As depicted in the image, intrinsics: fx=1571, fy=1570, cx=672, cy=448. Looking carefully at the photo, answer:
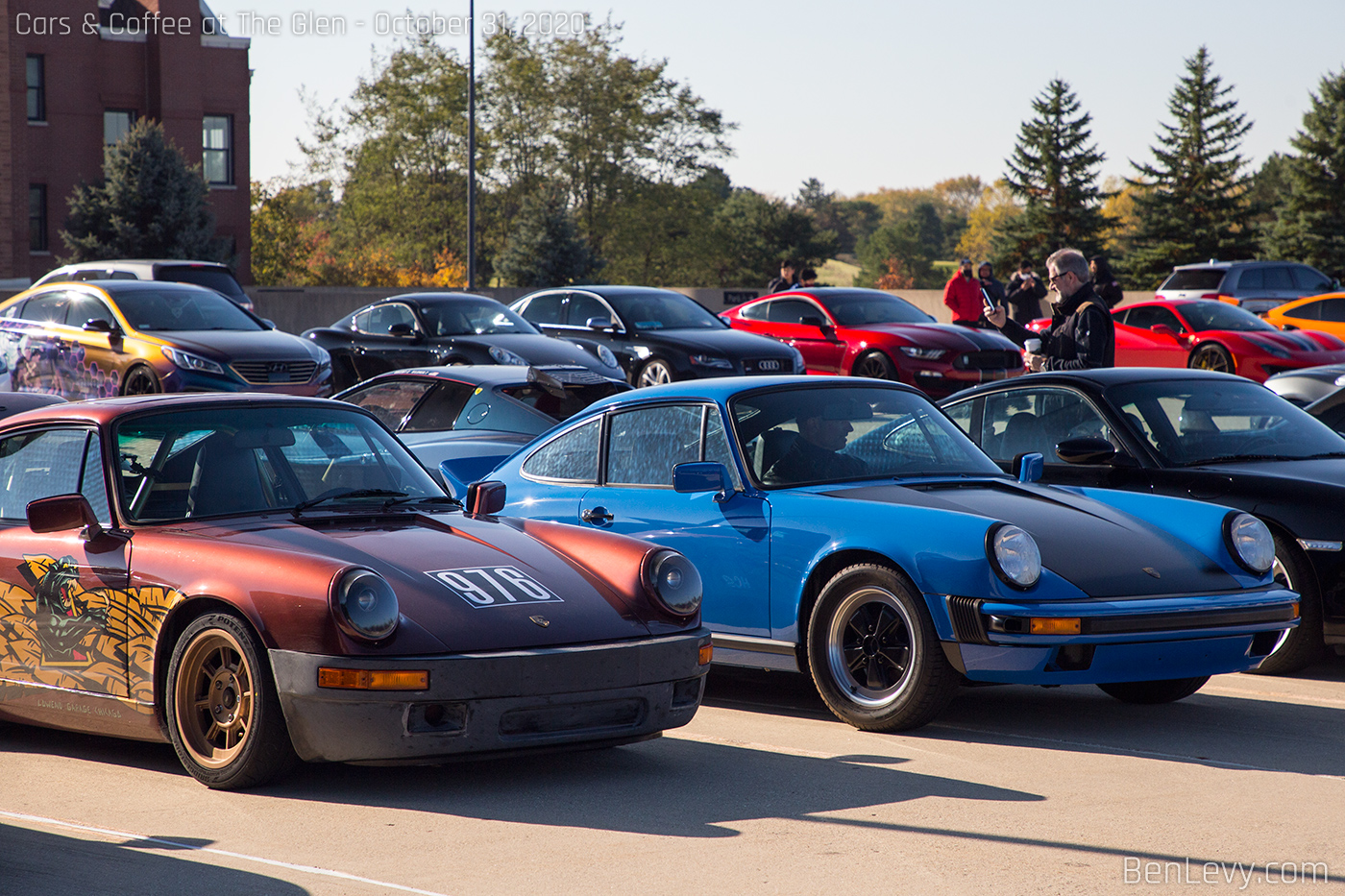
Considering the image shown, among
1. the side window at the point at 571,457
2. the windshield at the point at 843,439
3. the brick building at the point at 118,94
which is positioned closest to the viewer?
the windshield at the point at 843,439

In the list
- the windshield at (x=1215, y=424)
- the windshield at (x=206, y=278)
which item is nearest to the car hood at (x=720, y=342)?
the windshield at (x=206, y=278)

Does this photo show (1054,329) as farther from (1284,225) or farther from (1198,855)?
(1284,225)

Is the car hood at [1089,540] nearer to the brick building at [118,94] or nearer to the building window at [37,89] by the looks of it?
the brick building at [118,94]

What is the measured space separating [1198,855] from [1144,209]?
67.4 meters

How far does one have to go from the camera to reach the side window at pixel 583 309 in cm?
1950

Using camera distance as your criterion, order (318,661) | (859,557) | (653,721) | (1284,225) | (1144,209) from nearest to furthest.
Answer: (318,661), (653,721), (859,557), (1284,225), (1144,209)

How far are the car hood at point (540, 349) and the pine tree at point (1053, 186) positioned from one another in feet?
176

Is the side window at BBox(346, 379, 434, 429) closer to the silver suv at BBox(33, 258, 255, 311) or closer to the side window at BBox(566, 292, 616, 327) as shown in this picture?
the side window at BBox(566, 292, 616, 327)

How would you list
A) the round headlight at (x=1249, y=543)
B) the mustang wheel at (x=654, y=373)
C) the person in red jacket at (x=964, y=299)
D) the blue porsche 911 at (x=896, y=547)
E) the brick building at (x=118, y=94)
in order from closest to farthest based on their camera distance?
the blue porsche 911 at (x=896, y=547) < the round headlight at (x=1249, y=543) < the mustang wheel at (x=654, y=373) < the person in red jacket at (x=964, y=299) < the brick building at (x=118, y=94)

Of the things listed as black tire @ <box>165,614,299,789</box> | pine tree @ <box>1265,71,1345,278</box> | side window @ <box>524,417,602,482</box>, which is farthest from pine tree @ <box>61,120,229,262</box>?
pine tree @ <box>1265,71,1345,278</box>

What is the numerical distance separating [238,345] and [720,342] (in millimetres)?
5494

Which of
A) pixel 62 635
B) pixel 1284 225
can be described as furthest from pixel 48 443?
pixel 1284 225

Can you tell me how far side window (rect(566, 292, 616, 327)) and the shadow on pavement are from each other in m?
15.1

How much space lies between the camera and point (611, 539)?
19.1 ft
